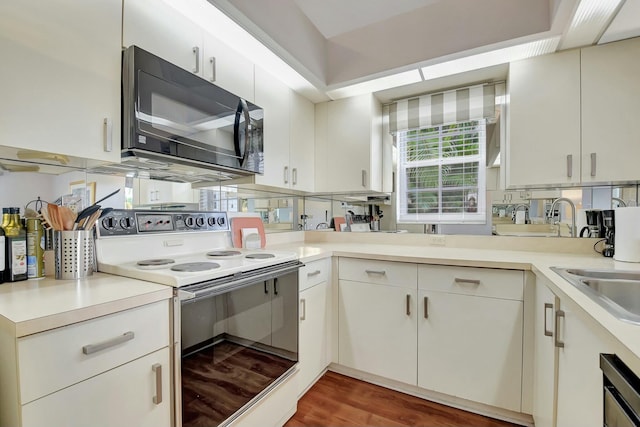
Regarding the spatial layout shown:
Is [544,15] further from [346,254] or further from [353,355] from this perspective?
[353,355]

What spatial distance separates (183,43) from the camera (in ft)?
4.64

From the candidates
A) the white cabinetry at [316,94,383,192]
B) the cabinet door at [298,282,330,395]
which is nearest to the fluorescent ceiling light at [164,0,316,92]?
the white cabinetry at [316,94,383,192]

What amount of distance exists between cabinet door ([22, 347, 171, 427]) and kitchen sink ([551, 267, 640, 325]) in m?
1.36

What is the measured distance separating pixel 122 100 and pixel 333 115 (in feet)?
5.41

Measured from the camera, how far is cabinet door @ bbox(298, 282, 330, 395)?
5.51ft

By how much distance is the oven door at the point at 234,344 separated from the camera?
106 centimetres

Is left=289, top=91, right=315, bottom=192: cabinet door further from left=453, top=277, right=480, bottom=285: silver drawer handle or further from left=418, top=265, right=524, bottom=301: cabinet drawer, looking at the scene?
left=453, top=277, right=480, bottom=285: silver drawer handle

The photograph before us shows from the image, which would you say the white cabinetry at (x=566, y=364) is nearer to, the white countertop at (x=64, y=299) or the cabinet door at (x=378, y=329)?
the cabinet door at (x=378, y=329)

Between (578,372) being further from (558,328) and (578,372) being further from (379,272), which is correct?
(379,272)

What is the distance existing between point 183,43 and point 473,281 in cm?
194

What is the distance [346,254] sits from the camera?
6.29ft

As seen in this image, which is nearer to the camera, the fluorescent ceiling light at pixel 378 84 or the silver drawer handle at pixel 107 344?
the silver drawer handle at pixel 107 344

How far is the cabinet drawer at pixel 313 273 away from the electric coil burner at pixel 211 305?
10 centimetres

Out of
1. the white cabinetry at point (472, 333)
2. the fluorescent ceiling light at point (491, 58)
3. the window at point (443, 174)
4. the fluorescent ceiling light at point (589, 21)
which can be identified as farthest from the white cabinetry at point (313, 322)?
the fluorescent ceiling light at point (589, 21)
